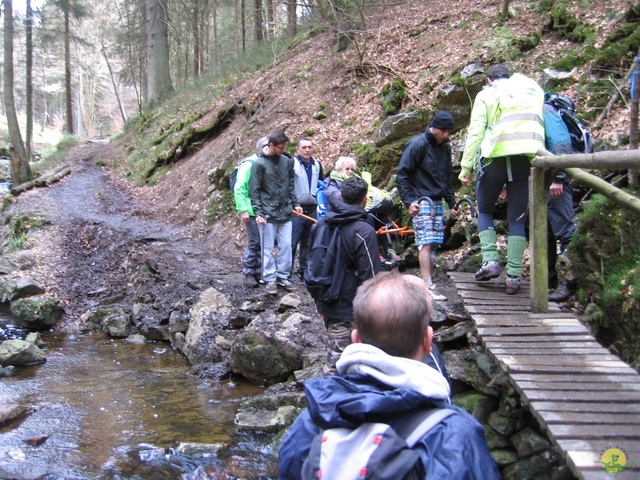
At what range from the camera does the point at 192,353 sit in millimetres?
7426

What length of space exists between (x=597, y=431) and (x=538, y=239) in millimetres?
1859

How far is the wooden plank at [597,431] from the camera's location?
99.2 inches

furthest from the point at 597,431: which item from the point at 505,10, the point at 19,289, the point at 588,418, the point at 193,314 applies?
the point at 505,10

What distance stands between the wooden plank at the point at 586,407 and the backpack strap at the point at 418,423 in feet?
4.75

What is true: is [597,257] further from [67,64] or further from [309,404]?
[67,64]

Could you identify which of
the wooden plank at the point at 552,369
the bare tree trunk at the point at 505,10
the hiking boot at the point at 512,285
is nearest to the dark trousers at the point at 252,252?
the hiking boot at the point at 512,285

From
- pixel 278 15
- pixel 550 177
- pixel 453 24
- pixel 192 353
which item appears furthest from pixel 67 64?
pixel 550 177

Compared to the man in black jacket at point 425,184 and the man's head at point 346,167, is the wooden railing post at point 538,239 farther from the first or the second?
the man's head at point 346,167

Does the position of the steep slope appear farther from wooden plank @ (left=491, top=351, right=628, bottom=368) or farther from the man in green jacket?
wooden plank @ (left=491, top=351, right=628, bottom=368)

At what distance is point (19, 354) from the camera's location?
293 inches

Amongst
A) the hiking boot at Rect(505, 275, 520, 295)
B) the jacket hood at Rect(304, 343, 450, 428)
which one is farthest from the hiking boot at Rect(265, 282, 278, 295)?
the jacket hood at Rect(304, 343, 450, 428)

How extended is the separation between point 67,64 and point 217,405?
28.8 meters

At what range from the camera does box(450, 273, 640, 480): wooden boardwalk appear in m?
2.47

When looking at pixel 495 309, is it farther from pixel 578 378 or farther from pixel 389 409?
pixel 389 409
